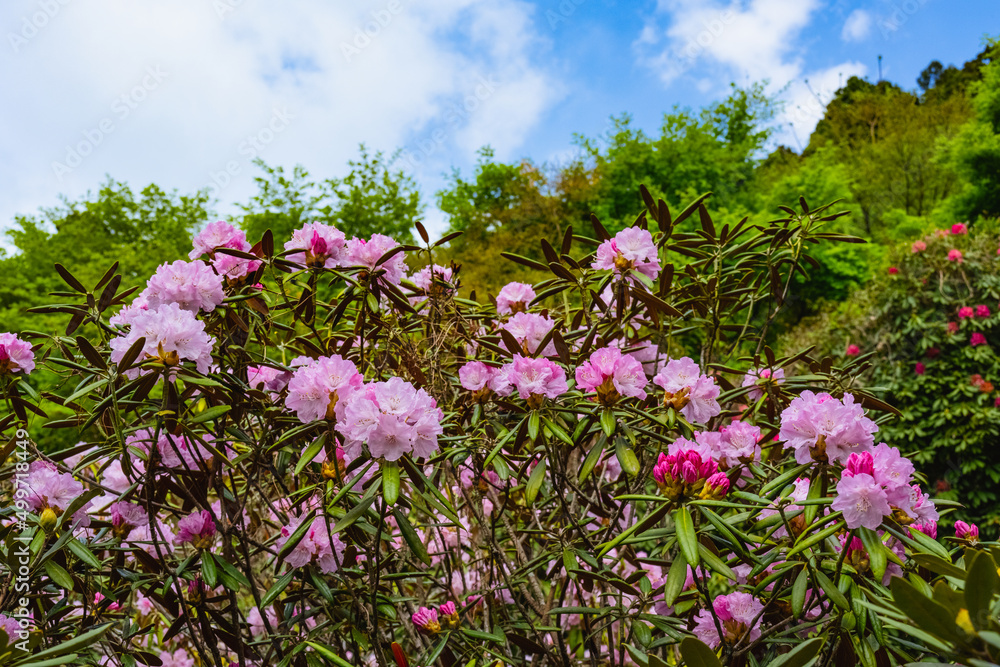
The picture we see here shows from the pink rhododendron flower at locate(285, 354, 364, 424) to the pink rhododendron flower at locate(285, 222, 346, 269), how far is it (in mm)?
458

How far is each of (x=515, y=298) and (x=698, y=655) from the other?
1.25m

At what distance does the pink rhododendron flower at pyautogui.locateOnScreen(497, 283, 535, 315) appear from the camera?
1.92 meters

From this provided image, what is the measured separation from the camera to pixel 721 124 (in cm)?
1816

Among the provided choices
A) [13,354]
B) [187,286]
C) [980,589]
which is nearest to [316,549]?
[187,286]

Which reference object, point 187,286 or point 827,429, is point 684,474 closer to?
point 827,429

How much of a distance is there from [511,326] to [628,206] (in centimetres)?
1476

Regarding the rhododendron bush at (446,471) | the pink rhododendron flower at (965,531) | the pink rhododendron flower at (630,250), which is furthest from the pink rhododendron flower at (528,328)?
the pink rhododendron flower at (965,531)

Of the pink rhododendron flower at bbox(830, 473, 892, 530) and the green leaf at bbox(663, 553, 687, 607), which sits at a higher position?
the pink rhododendron flower at bbox(830, 473, 892, 530)

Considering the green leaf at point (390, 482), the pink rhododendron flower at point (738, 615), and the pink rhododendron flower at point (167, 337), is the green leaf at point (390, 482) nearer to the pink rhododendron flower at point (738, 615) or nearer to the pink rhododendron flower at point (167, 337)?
the pink rhododendron flower at point (167, 337)

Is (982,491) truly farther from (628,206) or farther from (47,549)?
(628,206)

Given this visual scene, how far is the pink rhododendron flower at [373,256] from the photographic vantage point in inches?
62.3

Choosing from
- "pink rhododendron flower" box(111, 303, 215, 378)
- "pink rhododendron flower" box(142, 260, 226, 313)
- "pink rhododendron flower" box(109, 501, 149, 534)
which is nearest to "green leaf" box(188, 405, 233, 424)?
"pink rhododendron flower" box(111, 303, 215, 378)

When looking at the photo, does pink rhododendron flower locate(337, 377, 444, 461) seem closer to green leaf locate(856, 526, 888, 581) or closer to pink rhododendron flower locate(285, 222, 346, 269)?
pink rhododendron flower locate(285, 222, 346, 269)

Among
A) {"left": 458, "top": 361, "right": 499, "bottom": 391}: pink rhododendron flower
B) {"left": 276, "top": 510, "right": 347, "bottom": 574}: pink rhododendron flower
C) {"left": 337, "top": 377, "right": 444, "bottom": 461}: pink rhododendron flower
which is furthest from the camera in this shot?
{"left": 458, "top": 361, "right": 499, "bottom": 391}: pink rhododendron flower
